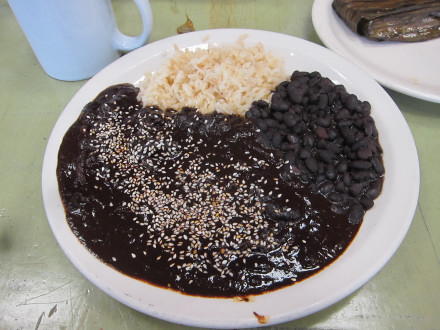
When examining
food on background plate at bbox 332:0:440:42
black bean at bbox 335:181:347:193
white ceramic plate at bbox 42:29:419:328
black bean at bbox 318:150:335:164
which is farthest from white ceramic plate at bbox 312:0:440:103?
black bean at bbox 335:181:347:193

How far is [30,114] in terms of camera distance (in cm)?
215

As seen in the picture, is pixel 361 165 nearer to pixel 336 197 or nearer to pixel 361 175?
pixel 361 175

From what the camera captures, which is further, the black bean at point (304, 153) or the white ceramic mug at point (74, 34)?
the white ceramic mug at point (74, 34)

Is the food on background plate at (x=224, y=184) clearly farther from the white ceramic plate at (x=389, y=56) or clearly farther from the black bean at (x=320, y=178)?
the white ceramic plate at (x=389, y=56)

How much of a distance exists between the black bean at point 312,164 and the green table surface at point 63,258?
50 centimetres

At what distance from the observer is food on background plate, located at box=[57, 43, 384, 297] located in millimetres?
1348

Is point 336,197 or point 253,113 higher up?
point 253,113

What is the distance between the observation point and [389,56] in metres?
2.14

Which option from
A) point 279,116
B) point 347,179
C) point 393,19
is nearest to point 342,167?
point 347,179

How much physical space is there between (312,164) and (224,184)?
0.40 meters

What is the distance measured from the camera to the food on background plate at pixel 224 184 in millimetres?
1348

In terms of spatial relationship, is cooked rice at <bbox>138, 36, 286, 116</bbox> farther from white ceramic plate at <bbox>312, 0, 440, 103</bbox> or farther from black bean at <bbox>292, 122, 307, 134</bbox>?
white ceramic plate at <bbox>312, 0, 440, 103</bbox>

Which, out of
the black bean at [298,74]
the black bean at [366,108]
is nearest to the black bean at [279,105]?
the black bean at [298,74]

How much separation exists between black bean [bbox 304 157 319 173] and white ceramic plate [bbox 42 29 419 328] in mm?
285
